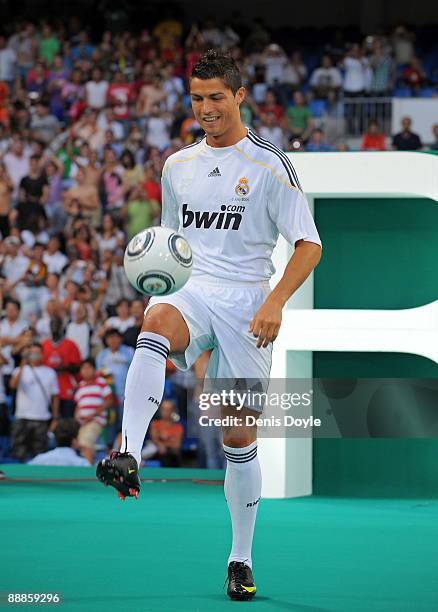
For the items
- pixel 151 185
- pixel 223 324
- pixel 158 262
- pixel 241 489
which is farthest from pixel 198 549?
pixel 151 185

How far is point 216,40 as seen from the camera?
23141mm

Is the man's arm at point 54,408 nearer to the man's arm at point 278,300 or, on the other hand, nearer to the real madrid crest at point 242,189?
the real madrid crest at point 242,189

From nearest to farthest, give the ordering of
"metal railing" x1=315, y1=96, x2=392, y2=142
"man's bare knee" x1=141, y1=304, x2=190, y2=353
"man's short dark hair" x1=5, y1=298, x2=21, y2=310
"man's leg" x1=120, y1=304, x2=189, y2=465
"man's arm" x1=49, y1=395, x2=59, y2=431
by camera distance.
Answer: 1. "man's leg" x1=120, y1=304, x2=189, y2=465
2. "man's bare knee" x1=141, y1=304, x2=190, y2=353
3. "man's arm" x1=49, y1=395, x2=59, y2=431
4. "man's short dark hair" x1=5, y1=298, x2=21, y2=310
5. "metal railing" x1=315, y1=96, x2=392, y2=142

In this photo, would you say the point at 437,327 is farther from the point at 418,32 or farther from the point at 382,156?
the point at 418,32

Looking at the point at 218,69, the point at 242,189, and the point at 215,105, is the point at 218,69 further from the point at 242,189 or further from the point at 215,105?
the point at 242,189

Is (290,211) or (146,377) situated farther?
(290,211)

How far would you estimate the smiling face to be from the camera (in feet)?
19.0

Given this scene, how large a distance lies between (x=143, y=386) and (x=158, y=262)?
0.56 meters

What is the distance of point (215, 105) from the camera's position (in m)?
5.82

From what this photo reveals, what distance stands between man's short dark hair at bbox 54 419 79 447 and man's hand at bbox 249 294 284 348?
6.63m

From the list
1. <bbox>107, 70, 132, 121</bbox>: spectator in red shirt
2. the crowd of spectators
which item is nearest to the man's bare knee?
the crowd of spectators

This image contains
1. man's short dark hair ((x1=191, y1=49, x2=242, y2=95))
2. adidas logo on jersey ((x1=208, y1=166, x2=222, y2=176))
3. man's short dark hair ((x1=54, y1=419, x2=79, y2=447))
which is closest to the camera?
man's short dark hair ((x1=191, y1=49, x2=242, y2=95))

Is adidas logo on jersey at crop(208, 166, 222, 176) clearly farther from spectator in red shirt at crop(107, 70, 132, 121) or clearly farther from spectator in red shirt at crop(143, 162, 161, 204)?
spectator in red shirt at crop(107, 70, 132, 121)

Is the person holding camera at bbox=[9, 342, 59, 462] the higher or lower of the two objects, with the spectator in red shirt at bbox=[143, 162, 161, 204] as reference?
lower
